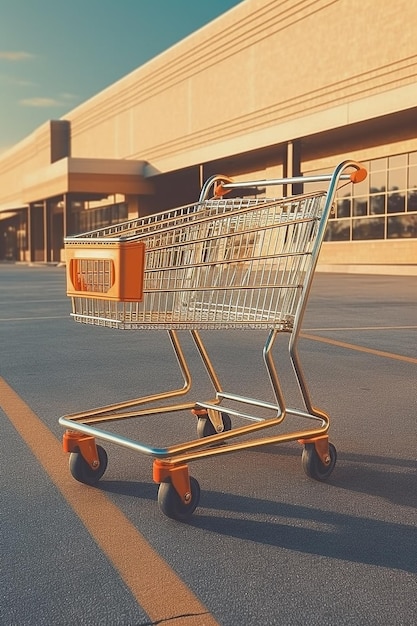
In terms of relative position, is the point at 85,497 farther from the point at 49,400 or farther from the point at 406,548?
the point at 49,400

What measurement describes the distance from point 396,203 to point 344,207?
131 inches

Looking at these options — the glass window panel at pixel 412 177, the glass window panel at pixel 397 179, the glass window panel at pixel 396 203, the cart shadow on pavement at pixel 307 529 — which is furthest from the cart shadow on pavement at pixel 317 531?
the glass window panel at pixel 397 179

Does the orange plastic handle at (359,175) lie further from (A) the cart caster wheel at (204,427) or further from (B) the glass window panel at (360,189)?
(B) the glass window panel at (360,189)

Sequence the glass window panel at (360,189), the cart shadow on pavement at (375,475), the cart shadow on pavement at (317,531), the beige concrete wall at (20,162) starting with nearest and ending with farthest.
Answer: the cart shadow on pavement at (317,531)
the cart shadow on pavement at (375,475)
the glass window panel at (360,189)
the beige concrete wall at (20,162)

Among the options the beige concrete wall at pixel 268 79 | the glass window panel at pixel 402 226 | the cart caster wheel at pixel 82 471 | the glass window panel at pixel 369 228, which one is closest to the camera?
the cart caster wheel at pixel 82 471

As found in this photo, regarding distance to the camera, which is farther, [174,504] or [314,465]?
[314,465]

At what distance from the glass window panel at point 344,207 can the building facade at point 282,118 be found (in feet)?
0.25

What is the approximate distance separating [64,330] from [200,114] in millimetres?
31620

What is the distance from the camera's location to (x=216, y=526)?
3.01m

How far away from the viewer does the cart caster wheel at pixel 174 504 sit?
305 centimetres

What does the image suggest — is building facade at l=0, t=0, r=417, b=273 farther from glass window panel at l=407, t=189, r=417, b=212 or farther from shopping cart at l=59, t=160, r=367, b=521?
shopping cart at l=59, t=160, r=367, b=521

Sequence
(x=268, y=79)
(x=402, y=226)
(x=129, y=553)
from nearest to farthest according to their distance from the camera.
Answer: (x=129, y=553) → (x=402, y=226) → (x=268, y=79)

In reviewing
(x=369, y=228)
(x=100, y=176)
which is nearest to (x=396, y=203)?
(x=369, y=228)

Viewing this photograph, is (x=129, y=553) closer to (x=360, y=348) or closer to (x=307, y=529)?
(x=307, y=529)
